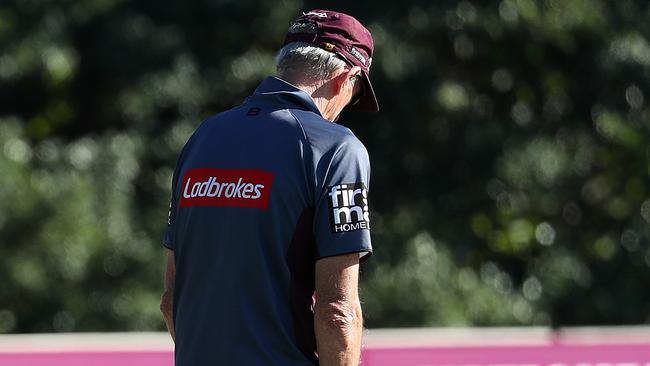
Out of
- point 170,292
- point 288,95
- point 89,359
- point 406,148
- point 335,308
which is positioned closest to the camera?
point 335,308

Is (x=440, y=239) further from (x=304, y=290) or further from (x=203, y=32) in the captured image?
(x=304, y=290)

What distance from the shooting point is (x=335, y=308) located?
2.15 metres

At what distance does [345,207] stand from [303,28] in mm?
441

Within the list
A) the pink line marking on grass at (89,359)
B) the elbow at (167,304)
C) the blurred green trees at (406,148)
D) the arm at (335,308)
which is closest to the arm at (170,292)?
the elbow at (167,304)

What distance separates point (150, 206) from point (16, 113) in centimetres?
147

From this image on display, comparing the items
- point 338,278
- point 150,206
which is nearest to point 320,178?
point 338,278

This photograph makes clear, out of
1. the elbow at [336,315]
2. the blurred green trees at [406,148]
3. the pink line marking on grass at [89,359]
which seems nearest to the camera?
the elbow at [336,315]

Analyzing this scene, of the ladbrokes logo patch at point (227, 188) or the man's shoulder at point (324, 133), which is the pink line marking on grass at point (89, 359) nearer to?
the ladbrokes logo patch at point (227, 188)

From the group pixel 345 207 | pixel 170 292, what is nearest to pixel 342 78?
pixel 345 207

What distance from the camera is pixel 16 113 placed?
29.7ft

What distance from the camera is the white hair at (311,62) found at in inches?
92.4

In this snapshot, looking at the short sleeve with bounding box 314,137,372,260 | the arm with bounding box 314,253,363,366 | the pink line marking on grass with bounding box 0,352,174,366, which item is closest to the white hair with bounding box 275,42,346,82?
the short sleeve with bounding box 314,137,372,260

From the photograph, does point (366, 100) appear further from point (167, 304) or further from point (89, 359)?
point (89, 359)

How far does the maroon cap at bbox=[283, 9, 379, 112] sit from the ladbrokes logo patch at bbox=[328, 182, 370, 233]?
330mm
